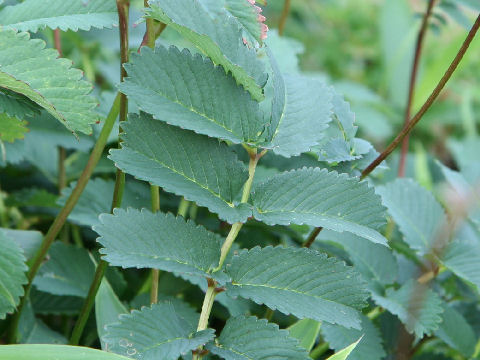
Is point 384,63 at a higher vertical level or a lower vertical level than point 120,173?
lower

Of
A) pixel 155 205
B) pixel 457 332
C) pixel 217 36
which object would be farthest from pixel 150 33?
pixel 457 332

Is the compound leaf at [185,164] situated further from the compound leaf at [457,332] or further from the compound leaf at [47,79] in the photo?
the compound leaf at [457,332]

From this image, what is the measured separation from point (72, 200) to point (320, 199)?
0.84 ft

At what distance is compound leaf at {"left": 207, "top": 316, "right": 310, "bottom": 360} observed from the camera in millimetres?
519

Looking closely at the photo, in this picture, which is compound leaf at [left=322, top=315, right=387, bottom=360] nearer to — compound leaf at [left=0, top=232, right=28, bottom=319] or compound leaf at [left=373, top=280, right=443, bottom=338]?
compound leaf at [left=373, top=280, right=443, bottom=338]

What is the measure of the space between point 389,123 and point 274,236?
4.62 feet

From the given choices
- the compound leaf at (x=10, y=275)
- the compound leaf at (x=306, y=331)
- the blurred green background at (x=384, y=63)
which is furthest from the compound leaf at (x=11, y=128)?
the blurred green background at (x=384, y=63)

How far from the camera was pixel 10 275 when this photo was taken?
0.59 meters

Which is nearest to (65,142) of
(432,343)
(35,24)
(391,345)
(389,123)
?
(35,24)

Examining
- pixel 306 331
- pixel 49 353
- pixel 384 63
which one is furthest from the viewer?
pixel 384 63

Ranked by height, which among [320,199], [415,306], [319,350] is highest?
A: [320,199]

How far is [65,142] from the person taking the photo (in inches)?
33.3

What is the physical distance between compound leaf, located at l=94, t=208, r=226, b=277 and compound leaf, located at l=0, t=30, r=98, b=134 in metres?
0.10

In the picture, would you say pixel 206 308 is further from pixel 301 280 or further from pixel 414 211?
pixel 414 211
